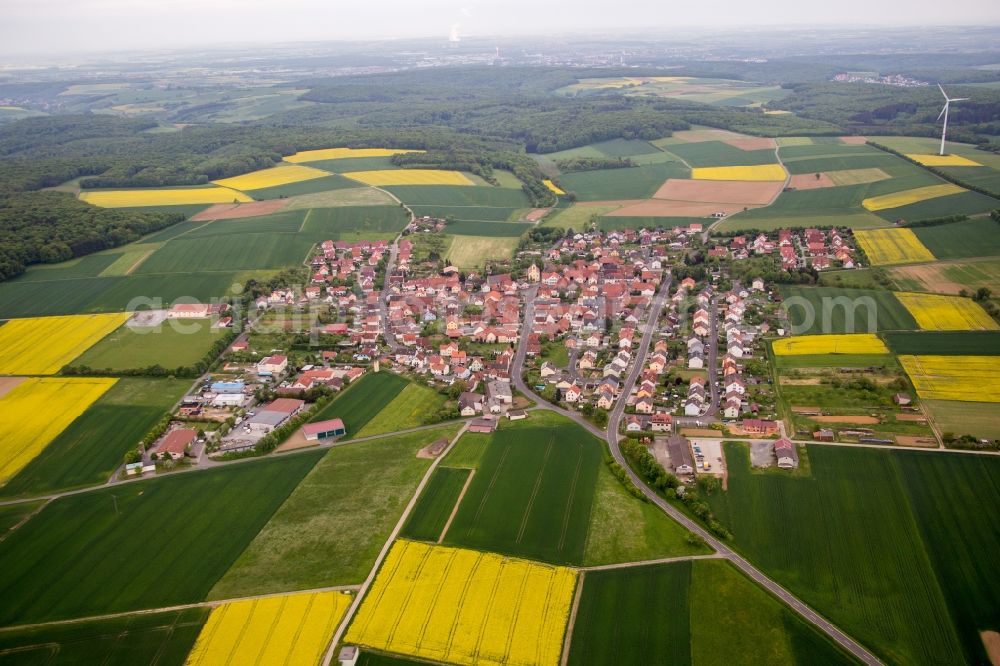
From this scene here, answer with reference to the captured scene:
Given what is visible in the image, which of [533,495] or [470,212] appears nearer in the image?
[533,495]

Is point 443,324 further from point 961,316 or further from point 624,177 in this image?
point 624,177

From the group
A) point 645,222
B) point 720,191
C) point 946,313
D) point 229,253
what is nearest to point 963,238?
point 946,313

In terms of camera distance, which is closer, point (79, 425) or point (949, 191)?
point (79, 425)

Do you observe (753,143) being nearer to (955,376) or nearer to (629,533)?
(955,376)

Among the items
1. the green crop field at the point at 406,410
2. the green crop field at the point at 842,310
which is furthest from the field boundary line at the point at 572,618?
the green crop field at the point at 842,310

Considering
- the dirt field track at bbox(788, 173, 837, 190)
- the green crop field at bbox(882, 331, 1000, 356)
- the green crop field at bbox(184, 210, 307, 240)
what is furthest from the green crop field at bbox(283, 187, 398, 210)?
the green crop field at bbox(882, 331, 1000, 356)

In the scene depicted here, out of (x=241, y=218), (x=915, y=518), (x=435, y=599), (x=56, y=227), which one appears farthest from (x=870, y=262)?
(x=56, y=227)
